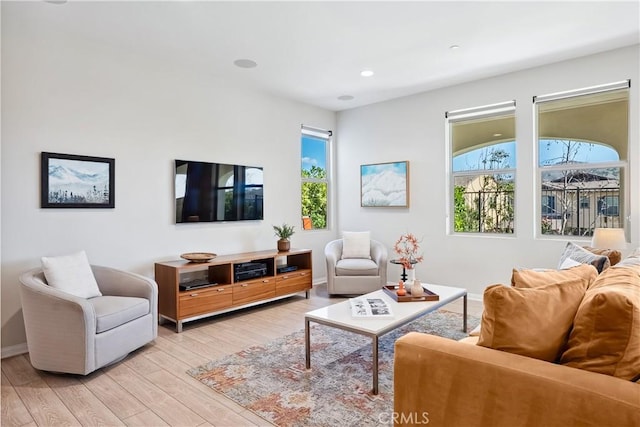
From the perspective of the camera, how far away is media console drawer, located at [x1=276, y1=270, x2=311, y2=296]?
475 centimetres

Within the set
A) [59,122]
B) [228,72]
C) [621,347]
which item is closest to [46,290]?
[59,122]

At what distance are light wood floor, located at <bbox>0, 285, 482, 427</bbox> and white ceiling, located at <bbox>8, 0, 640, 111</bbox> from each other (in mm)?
2801

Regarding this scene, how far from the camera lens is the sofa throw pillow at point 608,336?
1.26 meters

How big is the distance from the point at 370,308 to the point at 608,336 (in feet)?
5.74

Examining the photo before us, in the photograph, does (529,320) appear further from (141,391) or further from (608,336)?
(141,391)

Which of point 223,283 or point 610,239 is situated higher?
point 610,239

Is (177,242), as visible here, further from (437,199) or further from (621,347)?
(621,347)

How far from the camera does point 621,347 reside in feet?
4.18

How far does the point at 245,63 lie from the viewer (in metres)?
4.17

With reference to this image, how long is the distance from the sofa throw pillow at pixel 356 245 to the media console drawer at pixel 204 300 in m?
1.89

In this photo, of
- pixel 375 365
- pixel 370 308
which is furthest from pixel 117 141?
pixel 375 365

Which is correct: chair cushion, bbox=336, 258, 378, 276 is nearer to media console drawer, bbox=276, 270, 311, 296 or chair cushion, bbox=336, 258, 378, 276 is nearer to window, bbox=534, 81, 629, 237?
media console drawer, bbox=276, 270, 311, 296
